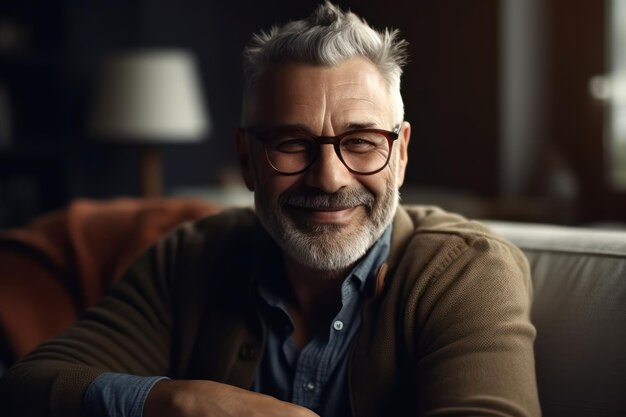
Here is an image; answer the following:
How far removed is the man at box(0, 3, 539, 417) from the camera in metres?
1.22

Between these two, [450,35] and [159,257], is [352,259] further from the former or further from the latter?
[450,35]

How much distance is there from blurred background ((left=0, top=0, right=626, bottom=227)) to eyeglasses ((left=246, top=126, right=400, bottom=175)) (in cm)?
257

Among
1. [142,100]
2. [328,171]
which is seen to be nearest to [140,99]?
[142,100]

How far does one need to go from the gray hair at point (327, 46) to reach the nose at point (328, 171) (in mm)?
144

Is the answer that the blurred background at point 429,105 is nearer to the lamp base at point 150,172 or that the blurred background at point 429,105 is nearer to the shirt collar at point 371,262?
the lamp base at point 150,172

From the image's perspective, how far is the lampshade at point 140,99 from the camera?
398 centimetres

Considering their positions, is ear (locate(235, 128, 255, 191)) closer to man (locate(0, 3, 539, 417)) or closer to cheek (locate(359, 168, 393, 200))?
man (locate(0, 3, 539, 417))

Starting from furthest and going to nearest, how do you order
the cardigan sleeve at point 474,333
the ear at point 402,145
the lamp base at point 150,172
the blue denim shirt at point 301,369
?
the lamp base at point 150,172
the ear at point 402,145
the blue denim shirt at point 301,369
the cardigan sleeve at point 474,333

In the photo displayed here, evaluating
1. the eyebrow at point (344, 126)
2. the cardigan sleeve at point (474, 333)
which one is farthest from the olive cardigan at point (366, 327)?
the eyebrow at point (344, 126)

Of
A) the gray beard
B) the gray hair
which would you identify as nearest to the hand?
the gray beard

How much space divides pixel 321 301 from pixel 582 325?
1.43ft

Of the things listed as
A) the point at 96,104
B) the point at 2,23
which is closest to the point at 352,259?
the point at 96,104

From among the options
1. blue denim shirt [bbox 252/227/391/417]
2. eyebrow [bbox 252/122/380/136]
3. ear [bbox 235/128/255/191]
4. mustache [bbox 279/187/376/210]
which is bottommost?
blue denim shirt [bbox 252/227/391/417]

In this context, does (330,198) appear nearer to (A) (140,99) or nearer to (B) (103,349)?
(B) (103,349)
